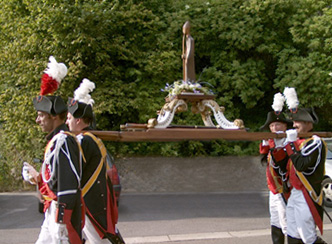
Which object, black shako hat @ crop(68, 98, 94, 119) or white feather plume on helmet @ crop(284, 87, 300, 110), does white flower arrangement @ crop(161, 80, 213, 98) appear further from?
white feather plume on helmet @ crop(284, 87, 300, 110)

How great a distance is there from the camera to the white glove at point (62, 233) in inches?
136

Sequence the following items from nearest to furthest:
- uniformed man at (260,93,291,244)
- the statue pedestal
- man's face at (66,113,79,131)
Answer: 1. the statue pedestal
2. man's face at (66,113,79,131)
3. uniformed man at (260,93,291,244)

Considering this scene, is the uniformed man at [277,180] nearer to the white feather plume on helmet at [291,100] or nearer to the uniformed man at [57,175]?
the white feather plume on helmet at [291,100]

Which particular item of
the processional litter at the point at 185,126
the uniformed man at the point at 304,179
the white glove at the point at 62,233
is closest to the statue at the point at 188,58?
the processional litter at the point at 185,126

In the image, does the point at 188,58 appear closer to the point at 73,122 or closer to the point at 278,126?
the point at 73,122

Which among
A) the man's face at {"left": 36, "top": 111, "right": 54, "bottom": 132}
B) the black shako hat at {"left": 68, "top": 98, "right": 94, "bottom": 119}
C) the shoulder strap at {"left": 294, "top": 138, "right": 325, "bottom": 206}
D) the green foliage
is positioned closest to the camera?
the man's face at {"left": 36, "top": 111, "right": 54, "bottom": 132}

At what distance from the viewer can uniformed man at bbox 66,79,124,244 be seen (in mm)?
4016

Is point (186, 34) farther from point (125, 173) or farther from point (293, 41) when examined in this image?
point (293, 41)

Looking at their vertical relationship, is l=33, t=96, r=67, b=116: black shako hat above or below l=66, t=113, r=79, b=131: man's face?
above

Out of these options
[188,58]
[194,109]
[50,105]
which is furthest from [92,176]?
[188,58]

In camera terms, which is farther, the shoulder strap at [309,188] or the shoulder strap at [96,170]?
the shoulder strap at [309,188]

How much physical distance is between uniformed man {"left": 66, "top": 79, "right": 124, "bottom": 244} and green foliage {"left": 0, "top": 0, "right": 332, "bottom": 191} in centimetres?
643

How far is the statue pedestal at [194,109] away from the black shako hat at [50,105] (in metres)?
0.96

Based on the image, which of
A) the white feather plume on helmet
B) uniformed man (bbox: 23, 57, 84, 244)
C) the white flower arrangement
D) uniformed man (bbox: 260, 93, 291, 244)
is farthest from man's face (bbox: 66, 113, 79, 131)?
the white feather plume on helmet
